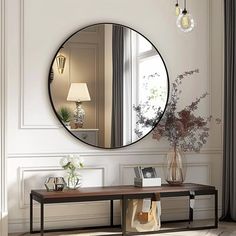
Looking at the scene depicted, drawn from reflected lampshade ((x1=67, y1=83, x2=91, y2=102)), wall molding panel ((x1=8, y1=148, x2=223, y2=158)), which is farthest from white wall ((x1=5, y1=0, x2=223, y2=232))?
reflected lampshade ((x1=67, y1=83, x2=91, y2=102))

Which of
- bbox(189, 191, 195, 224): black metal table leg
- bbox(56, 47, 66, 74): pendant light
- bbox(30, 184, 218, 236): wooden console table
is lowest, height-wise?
bbox(189, 191, 195, 224): black metal table leg

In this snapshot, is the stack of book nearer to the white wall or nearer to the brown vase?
the brown vase

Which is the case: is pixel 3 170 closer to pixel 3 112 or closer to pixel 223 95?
pixel 3 112

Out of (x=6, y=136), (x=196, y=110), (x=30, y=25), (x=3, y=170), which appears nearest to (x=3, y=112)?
(x=6, y=136)

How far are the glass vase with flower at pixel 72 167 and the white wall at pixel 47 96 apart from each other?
10.7 inches

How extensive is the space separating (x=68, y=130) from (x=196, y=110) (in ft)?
4.93

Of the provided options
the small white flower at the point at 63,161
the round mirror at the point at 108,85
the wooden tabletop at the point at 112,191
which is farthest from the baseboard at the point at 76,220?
the round mirror at the point at 108,85

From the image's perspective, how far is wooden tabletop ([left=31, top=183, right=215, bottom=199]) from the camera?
4859mm

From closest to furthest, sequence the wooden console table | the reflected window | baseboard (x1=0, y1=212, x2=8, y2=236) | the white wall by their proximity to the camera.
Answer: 1. the wooden console table
2. baseboard (x1=0, y1=212, x2=8, y2=236)
3. the white wall
4. the reflected window

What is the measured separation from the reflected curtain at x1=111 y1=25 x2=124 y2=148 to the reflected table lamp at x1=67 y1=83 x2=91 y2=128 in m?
0.32

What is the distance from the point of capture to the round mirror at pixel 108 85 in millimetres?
5449

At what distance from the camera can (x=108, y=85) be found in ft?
18.4

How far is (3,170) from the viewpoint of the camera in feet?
16.5

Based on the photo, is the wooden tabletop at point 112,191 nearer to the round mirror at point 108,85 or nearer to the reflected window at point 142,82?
the round mirror at point 108,85
